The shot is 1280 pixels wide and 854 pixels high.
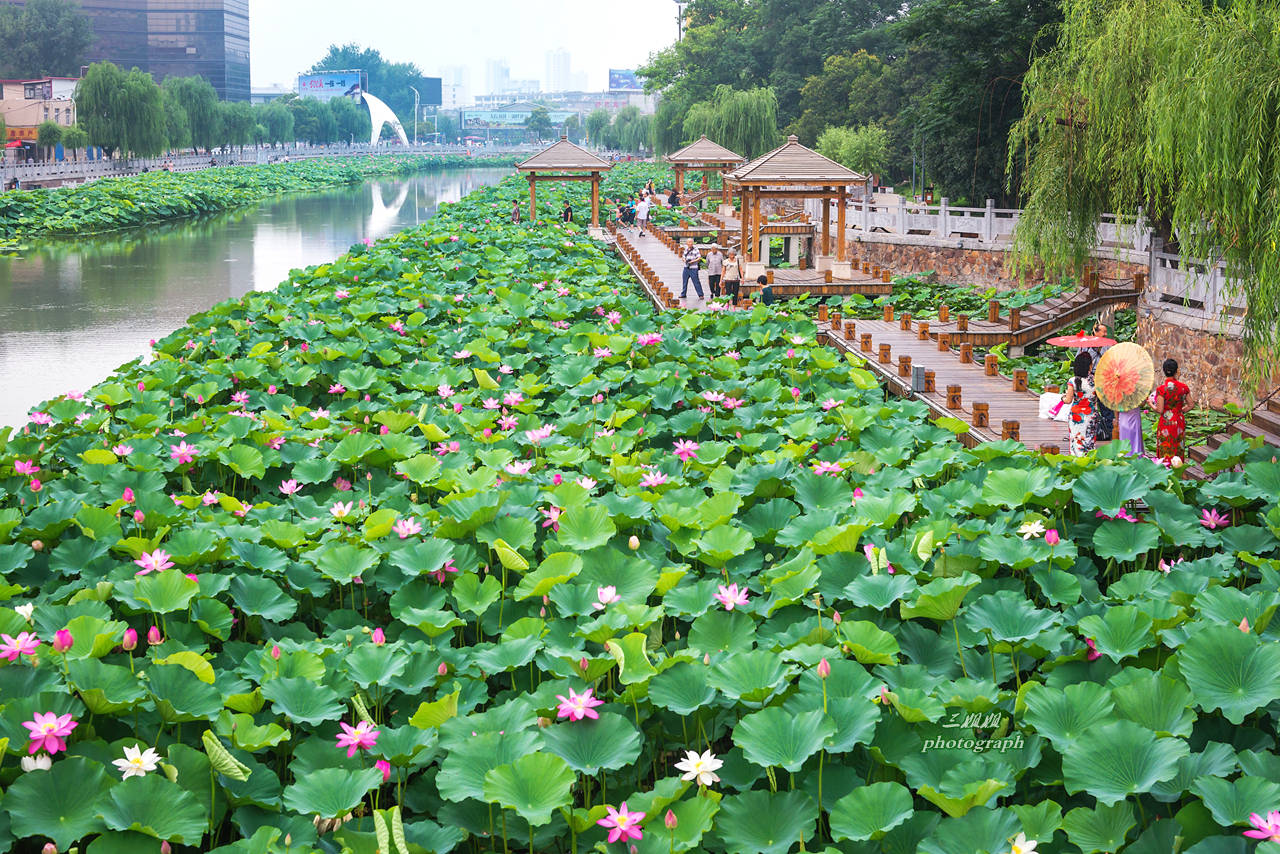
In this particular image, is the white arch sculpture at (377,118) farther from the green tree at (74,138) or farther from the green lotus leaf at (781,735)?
the green lotus leaf at (781,735)

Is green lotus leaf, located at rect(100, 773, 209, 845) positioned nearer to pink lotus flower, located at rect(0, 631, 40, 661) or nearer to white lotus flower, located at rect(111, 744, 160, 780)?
white lotus flower, located at rect(111, 744, 160, 780)

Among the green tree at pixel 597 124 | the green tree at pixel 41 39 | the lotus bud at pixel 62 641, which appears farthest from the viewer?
the green tree at pixel 597 124

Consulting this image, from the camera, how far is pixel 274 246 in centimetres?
2964

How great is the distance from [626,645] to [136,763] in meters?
1.52

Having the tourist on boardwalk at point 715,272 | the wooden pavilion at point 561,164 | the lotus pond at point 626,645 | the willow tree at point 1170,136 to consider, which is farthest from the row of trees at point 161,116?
the lotus pond at point 626,645

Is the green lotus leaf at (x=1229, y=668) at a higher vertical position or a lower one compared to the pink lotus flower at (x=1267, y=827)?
higher

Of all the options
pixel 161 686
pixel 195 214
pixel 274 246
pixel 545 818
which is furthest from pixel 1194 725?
pixel 195 214

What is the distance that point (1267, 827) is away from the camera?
9.66 ft

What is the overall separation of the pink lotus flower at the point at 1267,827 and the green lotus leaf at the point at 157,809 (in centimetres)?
274

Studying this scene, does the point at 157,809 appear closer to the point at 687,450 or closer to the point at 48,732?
the point at 48,732

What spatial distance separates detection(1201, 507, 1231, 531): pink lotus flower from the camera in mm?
5438

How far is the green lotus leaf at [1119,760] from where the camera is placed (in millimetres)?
3166

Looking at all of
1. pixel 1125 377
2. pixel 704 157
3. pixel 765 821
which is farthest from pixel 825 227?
pixel 765 821

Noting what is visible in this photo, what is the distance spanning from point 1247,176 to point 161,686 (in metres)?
7.75
